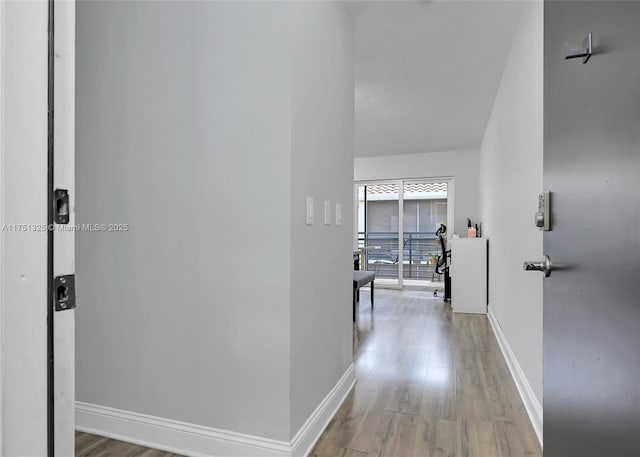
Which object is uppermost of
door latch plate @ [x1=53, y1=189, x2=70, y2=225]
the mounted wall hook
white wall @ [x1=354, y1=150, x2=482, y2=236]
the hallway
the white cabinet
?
white wall @ [x1=354, y1=150, x2=482, y2=236]

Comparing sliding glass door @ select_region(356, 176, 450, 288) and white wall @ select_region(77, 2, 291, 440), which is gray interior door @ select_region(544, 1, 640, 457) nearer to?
white wall @ select_region(77, 2, 291, 440)

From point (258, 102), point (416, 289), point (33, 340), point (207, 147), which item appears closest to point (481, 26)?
point (258, 102)

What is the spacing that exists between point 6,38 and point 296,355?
1364 millimetres

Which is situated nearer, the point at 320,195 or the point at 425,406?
the point at 320,195

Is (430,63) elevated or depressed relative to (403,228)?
elevated

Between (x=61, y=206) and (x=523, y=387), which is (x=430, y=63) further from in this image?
(x=61, y=206)

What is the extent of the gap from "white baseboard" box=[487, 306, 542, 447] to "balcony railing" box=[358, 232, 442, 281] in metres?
3.32

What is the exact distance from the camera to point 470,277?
15.2 ft

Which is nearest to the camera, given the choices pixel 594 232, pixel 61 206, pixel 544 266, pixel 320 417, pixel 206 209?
pixel 61 206

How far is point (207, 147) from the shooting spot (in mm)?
1602

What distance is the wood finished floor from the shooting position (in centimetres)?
167

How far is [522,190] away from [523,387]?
3.88ft

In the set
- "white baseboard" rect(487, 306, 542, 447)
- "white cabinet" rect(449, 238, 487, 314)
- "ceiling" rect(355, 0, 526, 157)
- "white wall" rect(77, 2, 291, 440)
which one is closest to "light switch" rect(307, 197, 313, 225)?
"white wall" rect(77, 2, 291, 440)

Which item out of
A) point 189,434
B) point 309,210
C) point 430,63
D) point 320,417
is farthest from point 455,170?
point 189,434
